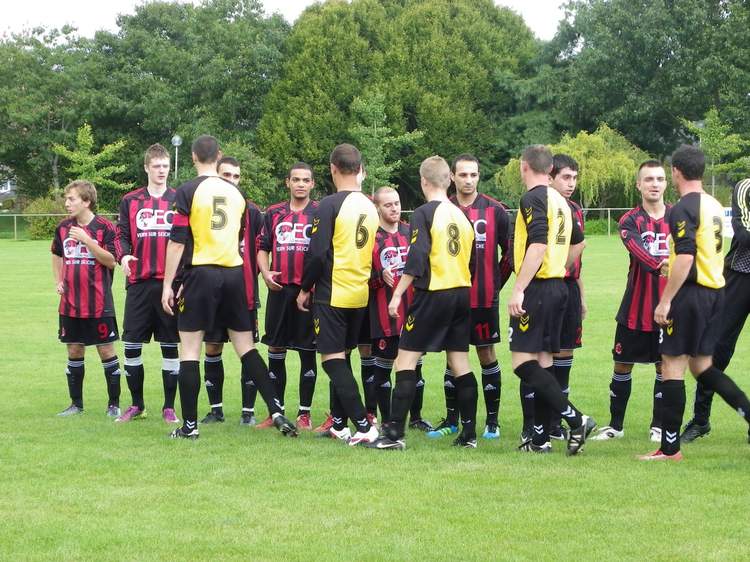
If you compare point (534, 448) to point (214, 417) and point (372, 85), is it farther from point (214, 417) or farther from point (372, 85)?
point (372, 85)

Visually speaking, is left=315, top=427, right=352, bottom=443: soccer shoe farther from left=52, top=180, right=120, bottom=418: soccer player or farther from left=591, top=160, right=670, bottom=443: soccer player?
left=52, top=180, right=120, bottom=418: soccer player

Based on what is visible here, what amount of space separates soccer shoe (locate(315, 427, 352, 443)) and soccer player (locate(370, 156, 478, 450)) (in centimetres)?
42

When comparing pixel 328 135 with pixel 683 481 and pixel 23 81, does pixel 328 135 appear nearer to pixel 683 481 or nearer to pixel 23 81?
pixel 23 81

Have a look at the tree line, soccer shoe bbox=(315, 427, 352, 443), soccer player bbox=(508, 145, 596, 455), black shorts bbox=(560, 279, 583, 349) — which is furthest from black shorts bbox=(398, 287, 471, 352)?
the tree line

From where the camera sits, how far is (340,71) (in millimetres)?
58219

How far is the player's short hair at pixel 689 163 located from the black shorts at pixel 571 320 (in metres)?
1.51

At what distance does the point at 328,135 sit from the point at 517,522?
53.1m

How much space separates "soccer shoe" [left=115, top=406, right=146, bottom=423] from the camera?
8948 mm

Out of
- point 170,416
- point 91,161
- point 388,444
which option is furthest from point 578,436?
point 91,161

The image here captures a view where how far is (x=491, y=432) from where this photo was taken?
27.1ft

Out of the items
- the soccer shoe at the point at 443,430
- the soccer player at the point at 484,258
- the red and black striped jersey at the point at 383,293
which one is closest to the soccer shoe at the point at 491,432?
the soccer player at the point at 484,258

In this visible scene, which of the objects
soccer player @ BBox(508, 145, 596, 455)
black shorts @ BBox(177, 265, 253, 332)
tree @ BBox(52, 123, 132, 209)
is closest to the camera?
soccer player @ BBox(508, 145, 596, 455)

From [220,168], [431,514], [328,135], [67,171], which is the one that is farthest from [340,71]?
[431,514]

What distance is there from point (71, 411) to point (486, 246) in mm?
4128
